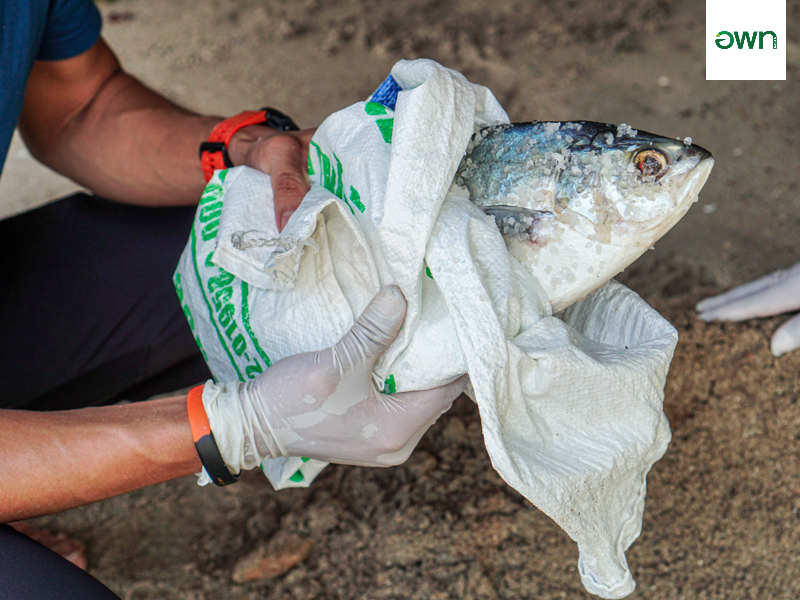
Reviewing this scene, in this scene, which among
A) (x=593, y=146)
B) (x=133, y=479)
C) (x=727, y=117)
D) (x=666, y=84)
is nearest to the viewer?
(x=593, y=146)

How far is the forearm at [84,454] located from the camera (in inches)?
33.9

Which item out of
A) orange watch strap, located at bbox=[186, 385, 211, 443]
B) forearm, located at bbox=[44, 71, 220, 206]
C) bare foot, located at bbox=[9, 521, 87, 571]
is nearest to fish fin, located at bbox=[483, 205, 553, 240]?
orange watch strap, located at bbox=[186, 385, 211, 443]

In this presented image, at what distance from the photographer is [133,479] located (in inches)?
36.0

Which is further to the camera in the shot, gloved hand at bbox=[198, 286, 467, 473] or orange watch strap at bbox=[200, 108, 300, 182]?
orange watch strap at bbox=[200, 108, 300, 182]

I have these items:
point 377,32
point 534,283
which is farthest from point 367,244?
point 377,32

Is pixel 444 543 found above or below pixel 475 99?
below

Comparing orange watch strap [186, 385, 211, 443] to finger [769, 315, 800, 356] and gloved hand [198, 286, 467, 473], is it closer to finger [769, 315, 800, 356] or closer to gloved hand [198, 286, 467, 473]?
gloved hand [198, 286, 467, 473]

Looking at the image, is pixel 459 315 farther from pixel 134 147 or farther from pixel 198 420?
pixel 134 147

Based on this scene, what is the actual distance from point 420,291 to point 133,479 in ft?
1.67

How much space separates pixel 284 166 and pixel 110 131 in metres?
0.56

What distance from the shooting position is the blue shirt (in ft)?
3.73

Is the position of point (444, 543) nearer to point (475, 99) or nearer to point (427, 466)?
point (427, 466)

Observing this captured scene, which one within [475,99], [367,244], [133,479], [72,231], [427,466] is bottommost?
[427,466]

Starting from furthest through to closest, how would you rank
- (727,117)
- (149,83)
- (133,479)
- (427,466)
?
(149,83) < (727,117) < (427,466) < (133,479)
